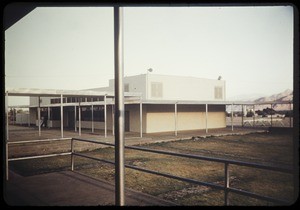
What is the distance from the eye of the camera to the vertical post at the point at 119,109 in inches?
107

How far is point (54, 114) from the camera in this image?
108 feet

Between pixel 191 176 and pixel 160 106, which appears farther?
pixel 160 106

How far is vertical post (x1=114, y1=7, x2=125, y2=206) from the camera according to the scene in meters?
2.71

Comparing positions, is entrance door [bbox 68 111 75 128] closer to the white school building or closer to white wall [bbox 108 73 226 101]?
the white school building

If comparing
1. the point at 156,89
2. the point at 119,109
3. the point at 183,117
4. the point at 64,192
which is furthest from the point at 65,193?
the point at 183,117

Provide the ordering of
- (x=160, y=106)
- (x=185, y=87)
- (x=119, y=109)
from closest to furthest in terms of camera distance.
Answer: (x=119, y=109)
(x=160, y=106)
(x=185, y=87)

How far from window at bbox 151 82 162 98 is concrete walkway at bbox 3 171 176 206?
63.3 feet

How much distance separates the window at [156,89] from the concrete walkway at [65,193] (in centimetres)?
1929

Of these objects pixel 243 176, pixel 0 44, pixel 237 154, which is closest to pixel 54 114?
pixel 237 154

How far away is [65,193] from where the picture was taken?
4508mm

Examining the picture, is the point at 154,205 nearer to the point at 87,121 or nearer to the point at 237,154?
the point at 237,154

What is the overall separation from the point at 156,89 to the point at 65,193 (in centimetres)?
2081

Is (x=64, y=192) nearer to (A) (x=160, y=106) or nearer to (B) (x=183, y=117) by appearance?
(A) (x=160, y=106)

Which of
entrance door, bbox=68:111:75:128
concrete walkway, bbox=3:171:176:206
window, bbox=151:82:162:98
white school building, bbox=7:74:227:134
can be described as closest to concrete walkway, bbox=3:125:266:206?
concrete walkway, bbox=3:171:176:206
